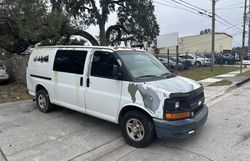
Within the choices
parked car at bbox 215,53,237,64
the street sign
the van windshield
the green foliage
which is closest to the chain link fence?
parked car at bbox 215,53,237,64

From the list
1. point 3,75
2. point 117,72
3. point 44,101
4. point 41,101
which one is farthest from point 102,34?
point 117,72

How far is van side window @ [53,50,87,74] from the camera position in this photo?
223 inches

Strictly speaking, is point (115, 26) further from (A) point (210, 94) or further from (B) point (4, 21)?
(A) point (210, 94)

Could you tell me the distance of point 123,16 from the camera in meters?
23.5

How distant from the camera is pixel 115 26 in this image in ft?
81.5

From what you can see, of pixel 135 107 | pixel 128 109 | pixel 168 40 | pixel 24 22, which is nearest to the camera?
pixel 135 107

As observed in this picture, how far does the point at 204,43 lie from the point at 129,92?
52783 millimetres

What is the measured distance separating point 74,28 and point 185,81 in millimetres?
14017

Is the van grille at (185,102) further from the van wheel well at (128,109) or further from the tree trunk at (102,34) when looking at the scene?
the tree trunk at (102,34)

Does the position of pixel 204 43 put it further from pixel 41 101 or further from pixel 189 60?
pixel 41 101

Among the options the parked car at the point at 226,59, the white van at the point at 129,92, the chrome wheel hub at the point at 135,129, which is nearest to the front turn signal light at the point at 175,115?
the white van at the point at 129,92

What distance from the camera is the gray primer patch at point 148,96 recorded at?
4367 mm

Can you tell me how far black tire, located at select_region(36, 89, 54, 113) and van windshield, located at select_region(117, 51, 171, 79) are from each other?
9.32ft

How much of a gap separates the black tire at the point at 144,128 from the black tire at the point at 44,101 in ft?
9.35
